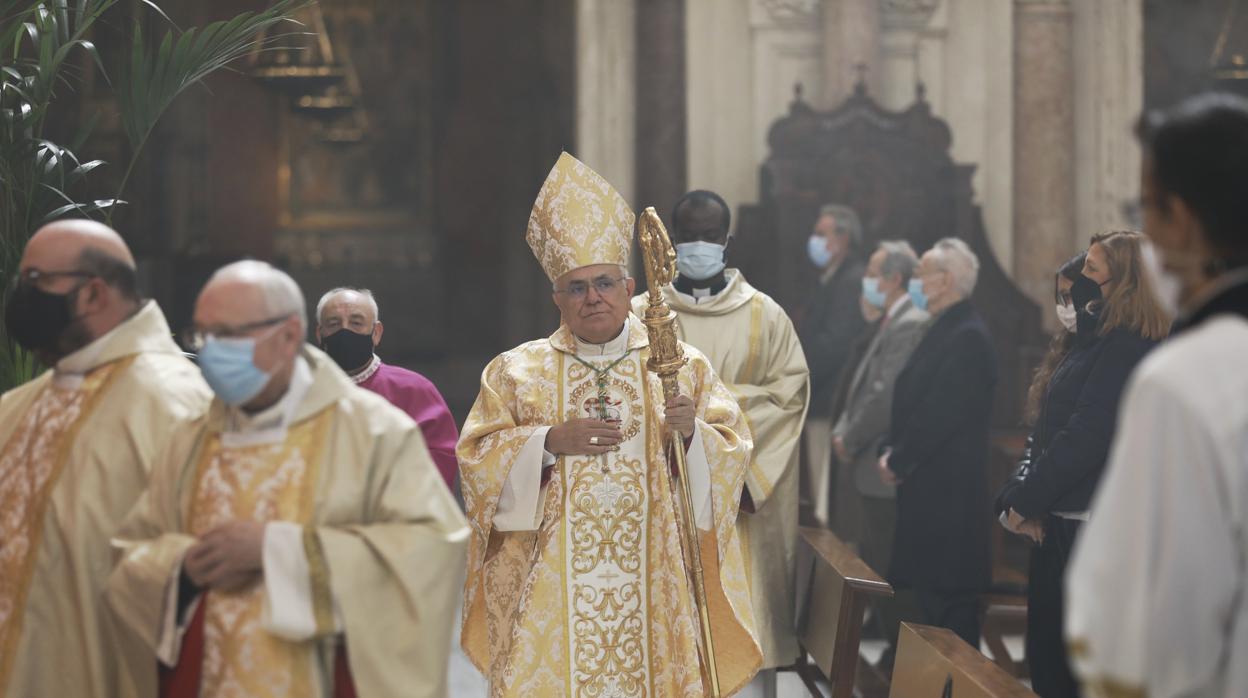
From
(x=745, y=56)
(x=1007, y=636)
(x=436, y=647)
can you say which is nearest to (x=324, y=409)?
(x=436, y=647)

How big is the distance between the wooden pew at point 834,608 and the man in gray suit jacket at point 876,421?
42.5 inches

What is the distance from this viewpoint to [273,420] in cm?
298

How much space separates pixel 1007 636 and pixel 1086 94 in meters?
3.96

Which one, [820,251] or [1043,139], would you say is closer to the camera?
[820,251]

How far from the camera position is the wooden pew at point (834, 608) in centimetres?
438

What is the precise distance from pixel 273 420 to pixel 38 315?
638mm

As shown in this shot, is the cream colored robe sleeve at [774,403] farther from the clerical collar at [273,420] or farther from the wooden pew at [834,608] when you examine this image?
the clerical collar at [273,420]

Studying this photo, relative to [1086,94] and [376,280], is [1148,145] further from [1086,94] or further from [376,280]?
[376,280]

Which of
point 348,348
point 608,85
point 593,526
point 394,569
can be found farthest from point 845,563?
point 608,85

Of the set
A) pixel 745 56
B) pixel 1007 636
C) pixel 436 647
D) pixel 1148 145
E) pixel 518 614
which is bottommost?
pixel 1007 636

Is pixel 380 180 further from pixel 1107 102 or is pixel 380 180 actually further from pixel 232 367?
pixel 232 367

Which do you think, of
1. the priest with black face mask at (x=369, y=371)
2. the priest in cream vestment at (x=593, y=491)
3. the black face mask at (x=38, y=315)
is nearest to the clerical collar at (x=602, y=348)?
the priest in cream vestment at (x=593, y=491)

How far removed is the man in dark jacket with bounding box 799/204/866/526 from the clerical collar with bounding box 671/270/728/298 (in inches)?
86.4

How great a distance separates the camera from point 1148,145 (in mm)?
2287
